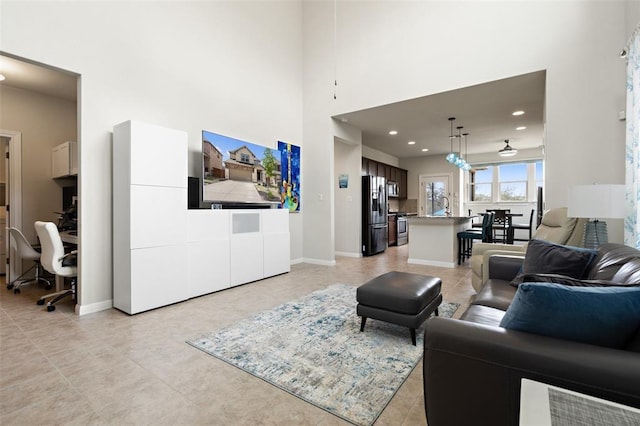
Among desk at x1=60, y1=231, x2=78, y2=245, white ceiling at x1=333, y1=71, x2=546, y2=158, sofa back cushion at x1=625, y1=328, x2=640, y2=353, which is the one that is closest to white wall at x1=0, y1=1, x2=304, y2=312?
desk at x1=60, y1=231, x2=78, y2=245

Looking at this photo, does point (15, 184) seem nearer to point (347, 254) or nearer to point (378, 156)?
point (347, 254)

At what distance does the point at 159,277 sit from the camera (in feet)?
10.9

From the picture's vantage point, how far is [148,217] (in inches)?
127

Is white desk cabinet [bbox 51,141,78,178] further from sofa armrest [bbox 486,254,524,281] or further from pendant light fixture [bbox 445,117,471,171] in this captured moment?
pendant light fixture [bbox 445,117,471,171]

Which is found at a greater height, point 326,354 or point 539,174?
point 539,174

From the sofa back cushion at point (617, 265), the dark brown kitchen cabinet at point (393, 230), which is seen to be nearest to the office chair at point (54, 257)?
the sofa back cushion at point (617, 265)

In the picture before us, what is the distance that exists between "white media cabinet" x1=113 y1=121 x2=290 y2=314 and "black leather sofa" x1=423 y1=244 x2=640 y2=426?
3054 millimetres

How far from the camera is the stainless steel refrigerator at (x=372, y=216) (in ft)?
22.6

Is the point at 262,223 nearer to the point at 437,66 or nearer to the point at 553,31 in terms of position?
the point at 437,66

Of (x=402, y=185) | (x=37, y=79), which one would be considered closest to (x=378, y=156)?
(x=402, y=185)

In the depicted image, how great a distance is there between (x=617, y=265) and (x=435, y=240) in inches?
162

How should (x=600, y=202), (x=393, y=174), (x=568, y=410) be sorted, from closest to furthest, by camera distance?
(x=568, y=410)
(x=600, y=202)
(x=393, y=174)

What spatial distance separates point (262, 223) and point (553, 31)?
15.2ft

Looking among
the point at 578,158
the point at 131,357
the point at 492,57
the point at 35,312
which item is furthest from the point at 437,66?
the point at 35,312
